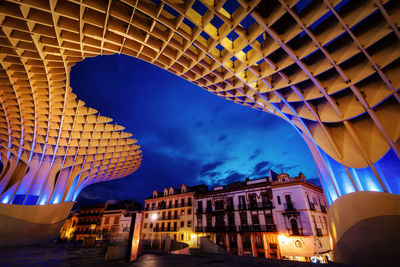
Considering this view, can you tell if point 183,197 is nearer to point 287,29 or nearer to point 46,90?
point 46,90

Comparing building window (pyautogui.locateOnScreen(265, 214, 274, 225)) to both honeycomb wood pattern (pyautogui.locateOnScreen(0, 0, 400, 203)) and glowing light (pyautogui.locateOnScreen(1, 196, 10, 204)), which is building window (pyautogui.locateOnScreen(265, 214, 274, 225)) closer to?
honeycomb wood pattern (pyautogui.locateOnScreen(0, 0, 400, 203))

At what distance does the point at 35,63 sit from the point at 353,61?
69.7 feet

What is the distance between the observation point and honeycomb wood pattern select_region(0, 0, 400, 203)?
7.72 metres

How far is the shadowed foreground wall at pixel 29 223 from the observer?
20.4 m

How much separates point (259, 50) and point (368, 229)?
1102cm

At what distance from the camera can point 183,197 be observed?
129ft

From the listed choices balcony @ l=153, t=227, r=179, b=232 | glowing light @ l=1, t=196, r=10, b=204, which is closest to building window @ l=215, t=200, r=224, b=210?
balcony @ l=153, t=227, r=179, b=232

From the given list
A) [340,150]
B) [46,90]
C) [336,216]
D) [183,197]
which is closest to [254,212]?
[183,197]

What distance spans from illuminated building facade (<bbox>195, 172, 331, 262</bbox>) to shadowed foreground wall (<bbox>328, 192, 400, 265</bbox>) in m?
15.9

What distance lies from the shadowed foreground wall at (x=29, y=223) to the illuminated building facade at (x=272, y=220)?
2363 centimetres

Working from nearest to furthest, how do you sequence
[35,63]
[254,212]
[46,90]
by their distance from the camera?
[35,63] → [46,90] → [254,212]

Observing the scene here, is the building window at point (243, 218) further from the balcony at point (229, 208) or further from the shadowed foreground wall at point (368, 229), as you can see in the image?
the shadowed foreground wall at point (368, 229)

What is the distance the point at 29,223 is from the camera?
72.0ft

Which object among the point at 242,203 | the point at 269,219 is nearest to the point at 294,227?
the point at 269,219
